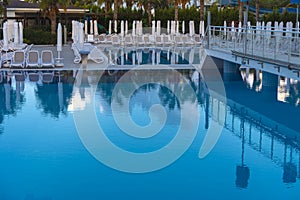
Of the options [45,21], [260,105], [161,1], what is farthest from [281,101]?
[161,1]

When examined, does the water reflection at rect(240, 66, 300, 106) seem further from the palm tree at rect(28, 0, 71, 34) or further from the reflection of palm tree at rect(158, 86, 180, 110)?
the palm tree at rect(28, 0, 71, 34)

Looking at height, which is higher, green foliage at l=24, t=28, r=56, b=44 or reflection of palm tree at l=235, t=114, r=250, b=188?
green foliage at l=24, t=28, r=56, b=44

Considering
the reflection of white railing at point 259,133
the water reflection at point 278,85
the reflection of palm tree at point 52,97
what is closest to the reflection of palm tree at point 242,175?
the reflection of white railing at point 259,133

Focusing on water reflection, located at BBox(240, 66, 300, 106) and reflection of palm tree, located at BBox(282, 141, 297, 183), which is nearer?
reflection of palm tree, located at BBox(282, 141, 297, 183)

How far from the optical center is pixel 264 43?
42.4 ft

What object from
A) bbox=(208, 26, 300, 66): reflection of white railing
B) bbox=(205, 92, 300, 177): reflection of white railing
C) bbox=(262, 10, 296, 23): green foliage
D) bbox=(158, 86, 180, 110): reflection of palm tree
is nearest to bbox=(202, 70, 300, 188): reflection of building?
bbox=(205, 92, 300, 177): reflection of white railing

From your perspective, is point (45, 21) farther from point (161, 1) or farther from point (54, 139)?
point (54, 139)

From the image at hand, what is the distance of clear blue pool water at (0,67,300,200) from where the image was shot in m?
6.82

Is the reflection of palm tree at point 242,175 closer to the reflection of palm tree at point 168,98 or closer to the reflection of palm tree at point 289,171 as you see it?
the reflection of palm tree at point 289,171

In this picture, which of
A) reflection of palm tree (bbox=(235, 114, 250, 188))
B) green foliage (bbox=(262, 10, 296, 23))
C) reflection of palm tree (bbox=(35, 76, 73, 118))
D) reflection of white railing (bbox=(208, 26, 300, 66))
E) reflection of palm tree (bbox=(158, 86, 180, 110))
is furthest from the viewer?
green foliage (bbox=(262, 10, 296, 23))

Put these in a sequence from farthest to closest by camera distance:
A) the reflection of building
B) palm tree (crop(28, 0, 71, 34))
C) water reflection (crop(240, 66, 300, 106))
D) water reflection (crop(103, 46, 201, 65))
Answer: palm tree (crop(28, 0, 71, 34))
water reflection (crop(103, 46, 201, 65))
water reflection (crop(240, 66, 300, 106))
the reflection of building

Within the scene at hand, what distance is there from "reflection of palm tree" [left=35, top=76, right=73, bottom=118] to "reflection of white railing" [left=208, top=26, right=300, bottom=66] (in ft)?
16.4

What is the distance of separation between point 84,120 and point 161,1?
143ft

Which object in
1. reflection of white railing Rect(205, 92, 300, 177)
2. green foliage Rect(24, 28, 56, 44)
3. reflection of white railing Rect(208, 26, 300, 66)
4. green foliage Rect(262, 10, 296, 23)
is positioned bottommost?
reflection of white railing Rect(205, 92, 300, 177)
